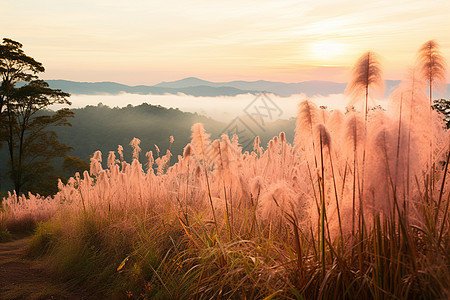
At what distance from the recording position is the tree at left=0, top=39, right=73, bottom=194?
2809 centimetres

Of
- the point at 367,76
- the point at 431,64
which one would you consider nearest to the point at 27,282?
the point at 367,76

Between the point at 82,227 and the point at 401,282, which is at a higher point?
the point at 401,282

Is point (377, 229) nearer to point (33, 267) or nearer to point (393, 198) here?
point (393, 198)

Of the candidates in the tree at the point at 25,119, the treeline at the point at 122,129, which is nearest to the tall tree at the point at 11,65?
the tree at the point at 25,119

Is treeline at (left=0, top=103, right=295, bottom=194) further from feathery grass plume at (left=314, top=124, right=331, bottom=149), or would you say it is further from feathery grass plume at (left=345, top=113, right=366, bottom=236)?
feathery grass plume at (left=345, top=113, right=366, bottom=236)

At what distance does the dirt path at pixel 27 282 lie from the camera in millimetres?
5129

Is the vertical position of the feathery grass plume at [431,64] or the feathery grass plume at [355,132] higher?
the feathery grass plume at [431,64]

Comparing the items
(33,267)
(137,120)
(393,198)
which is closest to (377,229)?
(393,198)

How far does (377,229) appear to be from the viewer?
2.34 metres

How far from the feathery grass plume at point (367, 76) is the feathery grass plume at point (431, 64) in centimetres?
69

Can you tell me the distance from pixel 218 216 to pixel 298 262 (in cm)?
212

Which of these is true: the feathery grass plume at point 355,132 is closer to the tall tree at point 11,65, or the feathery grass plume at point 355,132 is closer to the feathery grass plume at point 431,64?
the feathery grass plume at point 431,64

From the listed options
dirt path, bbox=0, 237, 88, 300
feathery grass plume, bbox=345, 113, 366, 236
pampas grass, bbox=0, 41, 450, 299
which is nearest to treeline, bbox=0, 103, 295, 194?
dirt path, bbox=0, 237, 88, 300

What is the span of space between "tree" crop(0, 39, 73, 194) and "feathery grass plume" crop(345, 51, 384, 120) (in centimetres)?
2982
